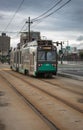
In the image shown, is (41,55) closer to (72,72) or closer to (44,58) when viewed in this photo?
(44,58)

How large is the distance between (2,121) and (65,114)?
2.32 m

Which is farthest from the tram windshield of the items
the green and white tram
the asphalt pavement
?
the asphalt pavement

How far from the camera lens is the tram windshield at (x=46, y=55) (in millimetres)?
33656

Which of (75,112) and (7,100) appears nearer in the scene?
(75,112)

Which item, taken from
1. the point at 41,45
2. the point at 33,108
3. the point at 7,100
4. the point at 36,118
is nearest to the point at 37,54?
the point at 41,45

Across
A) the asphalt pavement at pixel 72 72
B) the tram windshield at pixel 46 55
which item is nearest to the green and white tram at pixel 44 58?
the tram windshield at pixel 46 55

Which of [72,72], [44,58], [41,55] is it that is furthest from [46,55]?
[72,72]

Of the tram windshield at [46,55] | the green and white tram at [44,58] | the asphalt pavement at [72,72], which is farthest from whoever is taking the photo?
the asphalt pavement at [72,72]

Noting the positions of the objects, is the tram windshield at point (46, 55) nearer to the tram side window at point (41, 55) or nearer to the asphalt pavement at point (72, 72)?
the tram side window at point (41, 55)

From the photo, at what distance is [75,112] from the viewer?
12.8 m

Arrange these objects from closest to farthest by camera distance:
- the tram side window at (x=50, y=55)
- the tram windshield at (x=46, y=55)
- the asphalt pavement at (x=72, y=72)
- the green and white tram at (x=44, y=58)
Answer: the green and white tram at (x=44, y=58), the tram windshield at (x=46, y=55), the tram side window at (x=50, y=55), the asphalt pavement at (x=72, y=72)

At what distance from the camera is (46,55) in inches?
1332

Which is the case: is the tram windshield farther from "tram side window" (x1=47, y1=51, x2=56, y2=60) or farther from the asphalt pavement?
the asphalt pavement

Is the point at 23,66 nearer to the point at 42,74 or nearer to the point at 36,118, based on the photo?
the point at 42,74
